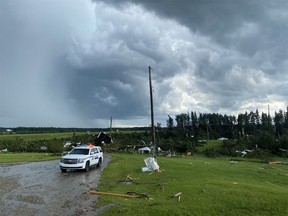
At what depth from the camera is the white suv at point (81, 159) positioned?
1002 inches

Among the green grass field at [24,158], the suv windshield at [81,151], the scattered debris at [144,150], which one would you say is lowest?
the green grass field at [24,158]

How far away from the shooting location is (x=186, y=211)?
10.8 metres

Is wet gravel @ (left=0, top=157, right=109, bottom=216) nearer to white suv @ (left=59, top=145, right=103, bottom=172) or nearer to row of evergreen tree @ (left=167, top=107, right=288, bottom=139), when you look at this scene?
white suv @ (left=59, top=145, right=103, bottom=172)

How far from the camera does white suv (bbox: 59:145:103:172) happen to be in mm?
25453

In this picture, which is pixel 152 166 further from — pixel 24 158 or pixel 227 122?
pixel 227 122

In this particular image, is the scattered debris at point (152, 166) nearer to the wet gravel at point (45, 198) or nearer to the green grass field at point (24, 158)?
the wet gravel at point (45, 198)

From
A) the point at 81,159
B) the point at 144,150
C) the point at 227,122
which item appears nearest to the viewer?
the point at 81,159

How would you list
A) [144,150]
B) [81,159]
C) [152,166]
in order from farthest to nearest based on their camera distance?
[144,150], [81,159], [152,166]

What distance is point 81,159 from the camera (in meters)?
25.7

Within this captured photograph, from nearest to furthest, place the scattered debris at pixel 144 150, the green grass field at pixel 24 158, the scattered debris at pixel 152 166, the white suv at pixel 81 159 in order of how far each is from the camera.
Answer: the scattered debris at pixel 152 166
the white suv at pixel 81 159
the green grass field at pixel 24 158
the scattered debris at pixel 144 150

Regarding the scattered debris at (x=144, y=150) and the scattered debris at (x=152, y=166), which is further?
the scattered debris at (x=144, y=150)

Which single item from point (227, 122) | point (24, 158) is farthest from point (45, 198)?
point (227, 122)

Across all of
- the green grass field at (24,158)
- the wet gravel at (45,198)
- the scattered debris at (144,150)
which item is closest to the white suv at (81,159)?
the wet gravel at (45,198)

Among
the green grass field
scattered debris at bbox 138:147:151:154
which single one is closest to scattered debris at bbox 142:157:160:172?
the green grass field
